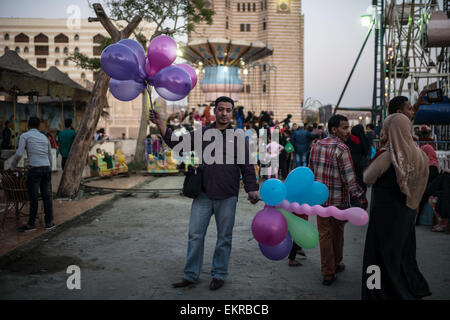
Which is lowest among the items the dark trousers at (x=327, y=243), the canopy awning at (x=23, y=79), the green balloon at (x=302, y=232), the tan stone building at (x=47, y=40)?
the dark trousers at (x=327, y=243)

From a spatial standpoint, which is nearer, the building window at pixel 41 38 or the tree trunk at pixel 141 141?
the tree trunk at pixel 141 141

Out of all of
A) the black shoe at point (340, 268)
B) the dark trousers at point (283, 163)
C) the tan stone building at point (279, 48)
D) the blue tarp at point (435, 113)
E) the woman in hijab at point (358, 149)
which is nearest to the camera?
the black shoe at point (340, 268)

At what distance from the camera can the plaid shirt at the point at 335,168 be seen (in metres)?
4.09

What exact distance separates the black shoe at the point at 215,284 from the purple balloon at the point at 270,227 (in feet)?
2.18

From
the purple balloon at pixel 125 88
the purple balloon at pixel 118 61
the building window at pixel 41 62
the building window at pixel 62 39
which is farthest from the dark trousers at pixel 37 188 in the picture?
the building window at pixel 41 62

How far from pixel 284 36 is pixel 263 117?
48203mm

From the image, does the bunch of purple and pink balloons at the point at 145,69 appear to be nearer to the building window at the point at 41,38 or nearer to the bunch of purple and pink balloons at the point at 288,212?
the bunch of purple and pink balloons at the point at 288,212

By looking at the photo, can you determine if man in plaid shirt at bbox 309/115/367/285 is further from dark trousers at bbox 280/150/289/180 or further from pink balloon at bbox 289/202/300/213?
dark trousers at bbox 280/150/289/180

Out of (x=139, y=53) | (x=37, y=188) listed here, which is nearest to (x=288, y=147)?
(x=37, y=188)

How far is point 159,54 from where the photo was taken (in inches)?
156

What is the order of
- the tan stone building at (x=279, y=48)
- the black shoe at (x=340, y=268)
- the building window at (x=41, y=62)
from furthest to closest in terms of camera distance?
1. the tan stone building at (x=279, y=48)
2. the building window at (x=41, y=62)
3. the black shoe at (x=340, y=268)

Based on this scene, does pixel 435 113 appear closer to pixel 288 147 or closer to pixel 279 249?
pixel 288 147

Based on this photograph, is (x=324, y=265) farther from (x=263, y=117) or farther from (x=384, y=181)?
(x=263, y=117)

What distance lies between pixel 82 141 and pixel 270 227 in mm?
Result: 7035
